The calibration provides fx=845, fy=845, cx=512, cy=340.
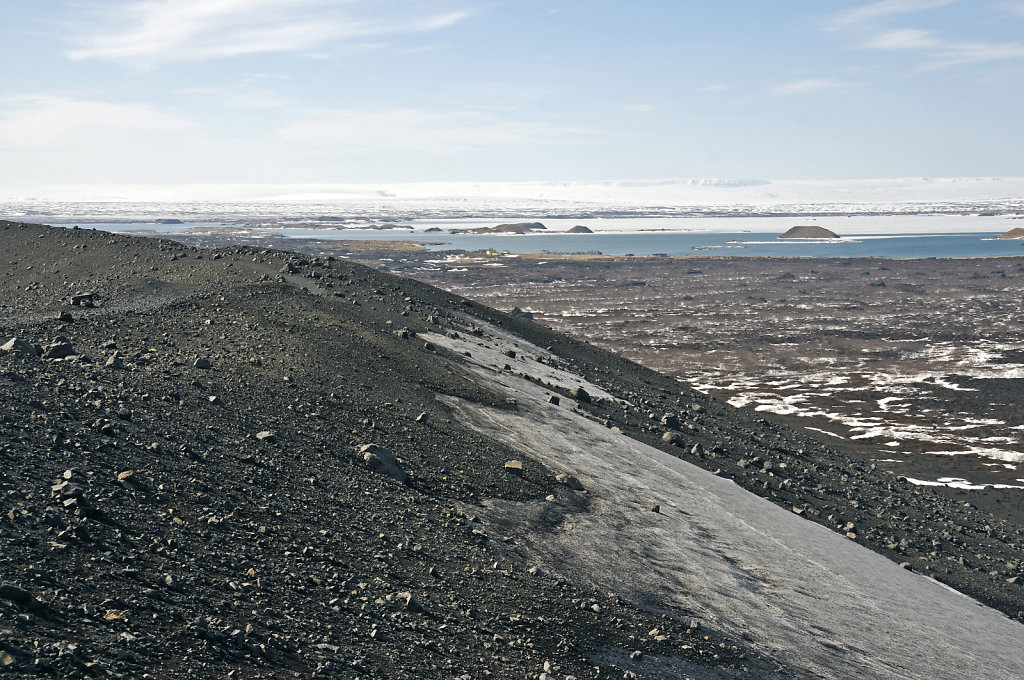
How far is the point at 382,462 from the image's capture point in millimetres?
14398

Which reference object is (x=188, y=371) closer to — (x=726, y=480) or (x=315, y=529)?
(x=315, y=529)

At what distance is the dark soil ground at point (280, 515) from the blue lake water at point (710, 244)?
11347 centimetres

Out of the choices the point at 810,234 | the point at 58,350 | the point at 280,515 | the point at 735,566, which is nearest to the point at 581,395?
the point at 735,566

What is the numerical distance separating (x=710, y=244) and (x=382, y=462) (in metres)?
153

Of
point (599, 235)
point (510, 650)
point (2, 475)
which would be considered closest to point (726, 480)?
point (510, 650)

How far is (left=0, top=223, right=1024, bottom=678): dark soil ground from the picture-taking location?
859 centimetres

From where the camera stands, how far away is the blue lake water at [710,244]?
449 ft

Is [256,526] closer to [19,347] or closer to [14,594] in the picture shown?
[14,594]

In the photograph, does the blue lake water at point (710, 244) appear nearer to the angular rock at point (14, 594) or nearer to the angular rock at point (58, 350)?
the angular rock at point (58, 350)

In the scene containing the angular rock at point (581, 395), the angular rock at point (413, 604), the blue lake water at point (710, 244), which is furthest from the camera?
the blue lake water at point (710, 244)

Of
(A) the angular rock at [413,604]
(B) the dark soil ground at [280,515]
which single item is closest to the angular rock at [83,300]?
(B) the dark soil ground at [280,515]

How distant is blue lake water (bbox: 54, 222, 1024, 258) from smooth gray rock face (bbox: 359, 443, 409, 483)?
121309 millimetres

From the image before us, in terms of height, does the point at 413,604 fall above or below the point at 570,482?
above

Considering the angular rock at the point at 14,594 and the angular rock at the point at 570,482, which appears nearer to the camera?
the angular rock at the point at 14,594
